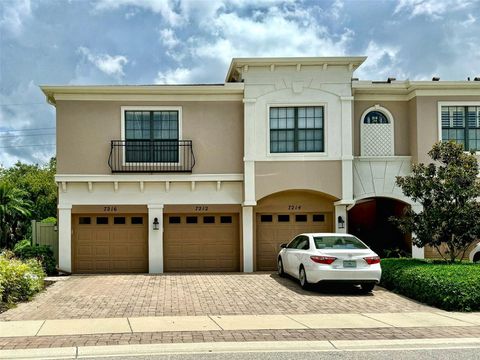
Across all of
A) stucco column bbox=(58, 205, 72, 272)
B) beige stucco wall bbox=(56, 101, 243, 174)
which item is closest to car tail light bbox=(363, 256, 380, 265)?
beige stucco wall bbox=(56, 101, 243, 174)

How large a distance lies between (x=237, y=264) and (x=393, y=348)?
38.4 ft

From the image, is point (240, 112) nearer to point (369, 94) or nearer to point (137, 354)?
point (369, 94)

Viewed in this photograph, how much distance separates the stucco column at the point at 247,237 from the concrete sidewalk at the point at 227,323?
825 cm

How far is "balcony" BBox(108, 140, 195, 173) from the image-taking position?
19797 mm

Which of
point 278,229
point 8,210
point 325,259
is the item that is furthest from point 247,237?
point 8,210

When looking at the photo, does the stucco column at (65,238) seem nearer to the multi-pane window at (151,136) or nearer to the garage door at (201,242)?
the multi-pane window at (151,136)

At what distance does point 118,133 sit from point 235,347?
12.2 meters

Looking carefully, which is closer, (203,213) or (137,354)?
(137,354)

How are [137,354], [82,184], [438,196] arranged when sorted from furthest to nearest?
[82,184] → [438,196] → [137,354]

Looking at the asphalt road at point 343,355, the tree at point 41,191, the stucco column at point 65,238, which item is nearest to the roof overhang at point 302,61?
the stucco column at point 65,238

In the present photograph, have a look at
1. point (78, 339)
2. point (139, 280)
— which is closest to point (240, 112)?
point (139, 280)

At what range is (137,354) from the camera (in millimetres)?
8633

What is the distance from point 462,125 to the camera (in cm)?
2023

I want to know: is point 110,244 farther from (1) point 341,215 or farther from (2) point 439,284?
(2) point 439,284
